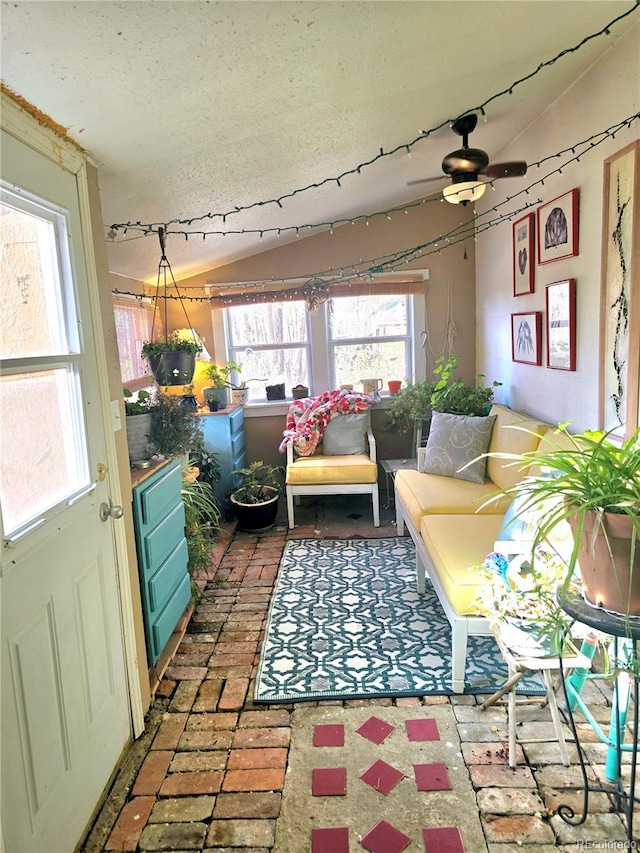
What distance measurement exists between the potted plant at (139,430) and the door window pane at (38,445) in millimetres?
633

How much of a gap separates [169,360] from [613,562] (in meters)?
2.20

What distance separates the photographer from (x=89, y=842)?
1526mm

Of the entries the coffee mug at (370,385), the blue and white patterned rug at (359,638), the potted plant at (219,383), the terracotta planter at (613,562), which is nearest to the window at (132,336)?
the potted plant at (219,383)

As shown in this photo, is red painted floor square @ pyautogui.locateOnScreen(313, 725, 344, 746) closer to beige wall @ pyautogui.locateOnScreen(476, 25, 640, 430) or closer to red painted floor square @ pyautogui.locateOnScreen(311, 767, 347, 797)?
red painted floor square @ pyautogui.locateOnScreen(311, 767, 347, 797)

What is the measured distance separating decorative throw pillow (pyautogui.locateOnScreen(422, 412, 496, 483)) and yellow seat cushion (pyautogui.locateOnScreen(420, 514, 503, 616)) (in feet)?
2.10

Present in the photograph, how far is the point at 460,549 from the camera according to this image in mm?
2295

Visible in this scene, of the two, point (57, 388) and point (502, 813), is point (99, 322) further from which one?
point (502, 813)

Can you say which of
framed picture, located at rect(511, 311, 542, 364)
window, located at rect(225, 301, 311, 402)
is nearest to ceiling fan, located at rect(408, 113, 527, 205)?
framed picture, located at rect(511, 311, 542, 364)

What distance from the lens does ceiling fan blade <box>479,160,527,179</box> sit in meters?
2.44

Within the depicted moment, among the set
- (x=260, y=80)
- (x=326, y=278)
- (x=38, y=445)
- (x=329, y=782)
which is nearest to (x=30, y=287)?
(x=38, y=445)

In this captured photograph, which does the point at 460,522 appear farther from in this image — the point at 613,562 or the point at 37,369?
the point at 37,369

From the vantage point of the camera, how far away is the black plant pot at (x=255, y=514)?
389 cm

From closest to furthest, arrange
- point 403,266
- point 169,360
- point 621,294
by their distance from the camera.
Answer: point 621,294 → point 169,360 → point 403,266

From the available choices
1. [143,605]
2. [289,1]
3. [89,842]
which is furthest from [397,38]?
[89,842]
